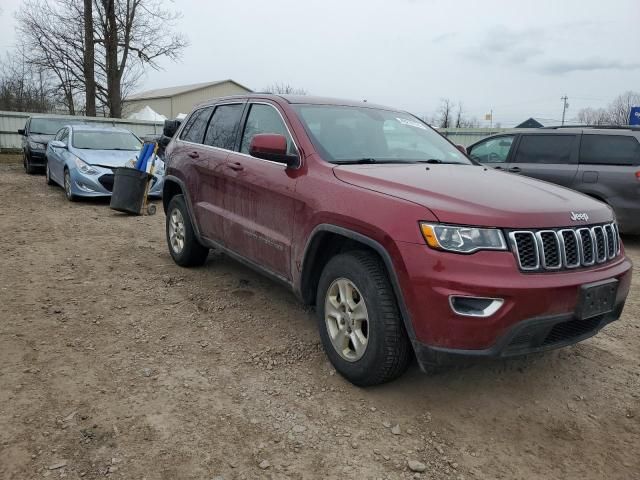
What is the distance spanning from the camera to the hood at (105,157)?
946 centimetres

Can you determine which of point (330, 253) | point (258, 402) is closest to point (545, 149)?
point (330, 253)

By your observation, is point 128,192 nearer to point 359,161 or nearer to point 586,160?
point 359,161

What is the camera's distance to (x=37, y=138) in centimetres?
1405

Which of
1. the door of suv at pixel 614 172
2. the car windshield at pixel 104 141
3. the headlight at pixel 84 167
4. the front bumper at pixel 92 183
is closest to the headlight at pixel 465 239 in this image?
the door of suv at pixel 614 172

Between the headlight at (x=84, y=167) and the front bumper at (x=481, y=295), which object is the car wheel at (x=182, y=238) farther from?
the headlight at (x=84, y=167)

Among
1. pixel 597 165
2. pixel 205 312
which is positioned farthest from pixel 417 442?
pixel 597 165

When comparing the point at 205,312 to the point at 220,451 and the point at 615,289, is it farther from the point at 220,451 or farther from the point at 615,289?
the point at 615,289

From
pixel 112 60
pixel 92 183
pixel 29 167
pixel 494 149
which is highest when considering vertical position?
pixel 112 60

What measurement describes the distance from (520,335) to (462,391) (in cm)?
78

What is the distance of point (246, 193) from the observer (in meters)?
4.00

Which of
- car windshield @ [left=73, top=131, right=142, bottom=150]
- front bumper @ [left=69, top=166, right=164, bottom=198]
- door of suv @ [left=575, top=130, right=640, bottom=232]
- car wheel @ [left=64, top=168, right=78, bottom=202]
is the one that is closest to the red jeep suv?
door of suv @ [left=575, top=130, right=640, bottom=232]

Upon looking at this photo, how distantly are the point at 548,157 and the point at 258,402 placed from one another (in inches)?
261

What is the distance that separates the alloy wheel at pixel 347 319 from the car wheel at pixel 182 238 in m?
2.39

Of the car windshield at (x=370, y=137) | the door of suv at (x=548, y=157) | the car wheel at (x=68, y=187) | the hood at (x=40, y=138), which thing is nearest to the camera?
the car windshield at (x=370, y=137)
